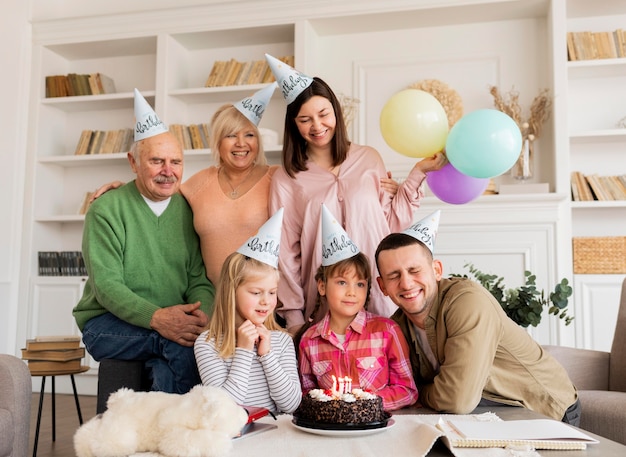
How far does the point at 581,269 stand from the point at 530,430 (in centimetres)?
304

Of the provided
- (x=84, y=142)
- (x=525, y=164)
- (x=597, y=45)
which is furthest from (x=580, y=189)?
(x=84, y=142)

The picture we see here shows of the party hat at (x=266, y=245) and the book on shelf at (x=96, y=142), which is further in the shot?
the book on shelf at (x=96, y=142)

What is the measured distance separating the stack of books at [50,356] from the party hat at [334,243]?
1760 millimetres


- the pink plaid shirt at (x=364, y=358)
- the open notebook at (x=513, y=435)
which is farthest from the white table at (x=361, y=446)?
the pink plaid shirt at (x=364, y=358)

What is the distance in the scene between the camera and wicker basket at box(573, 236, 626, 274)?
159 inches

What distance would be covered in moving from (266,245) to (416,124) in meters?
0.65

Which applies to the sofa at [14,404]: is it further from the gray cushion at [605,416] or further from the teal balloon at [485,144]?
the gray cushion at [605,416]

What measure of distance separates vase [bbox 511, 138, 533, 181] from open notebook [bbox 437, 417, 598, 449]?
3009mm

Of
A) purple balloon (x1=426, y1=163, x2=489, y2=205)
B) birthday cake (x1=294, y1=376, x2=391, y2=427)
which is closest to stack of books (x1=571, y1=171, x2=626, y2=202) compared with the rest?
purple balloon (x1=426, y1=163, x2=489, y2=205)

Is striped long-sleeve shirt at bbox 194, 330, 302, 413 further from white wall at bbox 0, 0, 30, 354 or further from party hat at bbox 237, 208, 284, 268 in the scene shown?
white wall at bbox 0, 0, 30, 354

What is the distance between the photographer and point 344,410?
4.53 ft

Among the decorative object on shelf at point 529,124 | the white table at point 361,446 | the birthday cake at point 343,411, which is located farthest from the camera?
the decorative object on shelf at point 529,124

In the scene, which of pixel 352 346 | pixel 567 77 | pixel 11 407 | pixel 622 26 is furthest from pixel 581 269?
pixel 11 407

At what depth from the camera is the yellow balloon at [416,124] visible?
2.16 metres
